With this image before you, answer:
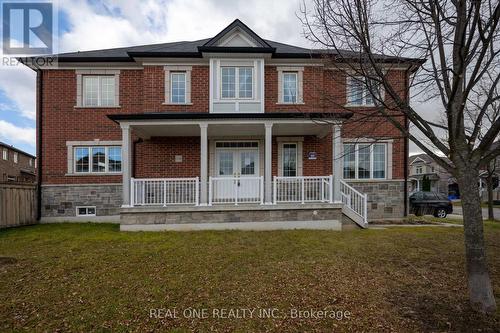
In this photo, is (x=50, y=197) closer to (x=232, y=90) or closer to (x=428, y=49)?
(x=232, y=90)

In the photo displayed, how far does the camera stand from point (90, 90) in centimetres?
1124

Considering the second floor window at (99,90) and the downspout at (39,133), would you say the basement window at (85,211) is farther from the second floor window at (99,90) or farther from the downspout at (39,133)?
the second floor window at (99,90)

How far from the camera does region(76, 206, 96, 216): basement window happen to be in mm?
10930

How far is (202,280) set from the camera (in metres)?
4.78

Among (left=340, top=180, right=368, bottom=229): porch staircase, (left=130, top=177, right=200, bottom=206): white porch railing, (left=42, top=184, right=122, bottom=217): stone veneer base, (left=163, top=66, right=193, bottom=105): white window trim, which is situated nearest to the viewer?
(left=130, top=177, right=200, bottom=206): white porch railing

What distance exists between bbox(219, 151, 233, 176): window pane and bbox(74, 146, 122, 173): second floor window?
13.8 feet

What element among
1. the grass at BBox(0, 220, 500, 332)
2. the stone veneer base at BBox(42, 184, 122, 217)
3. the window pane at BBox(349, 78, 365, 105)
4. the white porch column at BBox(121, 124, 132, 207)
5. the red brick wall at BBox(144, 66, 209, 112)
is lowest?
the grass at BBox(0, 220, 500, 332)

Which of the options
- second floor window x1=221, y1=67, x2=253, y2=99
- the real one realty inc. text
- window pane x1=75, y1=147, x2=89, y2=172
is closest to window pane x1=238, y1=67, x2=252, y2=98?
second floor window x1=221, y1=67, x2=253, y2=99

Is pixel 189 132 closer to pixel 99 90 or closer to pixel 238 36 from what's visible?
pixel 238 36

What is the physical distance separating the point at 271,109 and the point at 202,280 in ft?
25.4

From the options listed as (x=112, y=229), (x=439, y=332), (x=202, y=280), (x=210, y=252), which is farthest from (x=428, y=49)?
(x=112, y=229)

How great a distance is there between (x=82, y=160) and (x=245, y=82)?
7.35m

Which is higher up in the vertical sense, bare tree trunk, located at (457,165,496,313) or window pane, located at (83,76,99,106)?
window pane, located at (83,76,99,106)

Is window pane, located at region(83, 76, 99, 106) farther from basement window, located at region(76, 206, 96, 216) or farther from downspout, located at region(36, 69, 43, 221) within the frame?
basement window, located at region(76, 206, 96, 216)
